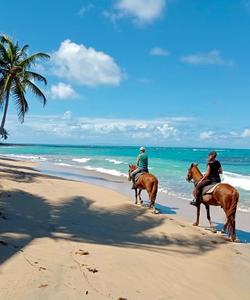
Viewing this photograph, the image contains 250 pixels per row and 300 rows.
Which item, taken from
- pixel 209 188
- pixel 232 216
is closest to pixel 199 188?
pixel 209 188

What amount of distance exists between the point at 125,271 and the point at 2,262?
1.93m

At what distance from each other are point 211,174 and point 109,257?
16.9 feet

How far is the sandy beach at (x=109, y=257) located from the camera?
5.53m

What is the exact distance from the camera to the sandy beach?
18.1 feet

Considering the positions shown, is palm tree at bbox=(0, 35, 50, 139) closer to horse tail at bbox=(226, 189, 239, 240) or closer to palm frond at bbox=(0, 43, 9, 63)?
palm frond at bbox=(0, 43, 9, 63)

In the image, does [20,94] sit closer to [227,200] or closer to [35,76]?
[35,76]

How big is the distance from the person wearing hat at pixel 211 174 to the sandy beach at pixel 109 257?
3.50ft

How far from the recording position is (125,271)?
6.41m

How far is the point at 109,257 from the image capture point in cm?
704

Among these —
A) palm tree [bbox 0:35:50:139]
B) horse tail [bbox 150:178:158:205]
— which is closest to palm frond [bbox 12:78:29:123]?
palm tree [bbox 0:35:50:139]

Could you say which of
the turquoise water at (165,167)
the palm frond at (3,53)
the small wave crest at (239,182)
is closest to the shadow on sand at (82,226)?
the turquoise water at (165,167)

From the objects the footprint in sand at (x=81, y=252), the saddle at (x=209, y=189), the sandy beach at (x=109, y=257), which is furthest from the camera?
the saddle at (x=209, y=189)

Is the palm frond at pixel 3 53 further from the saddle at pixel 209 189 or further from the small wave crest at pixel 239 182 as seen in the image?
the saddle at pixel 209 189

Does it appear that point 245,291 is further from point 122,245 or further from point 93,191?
point 93,191
